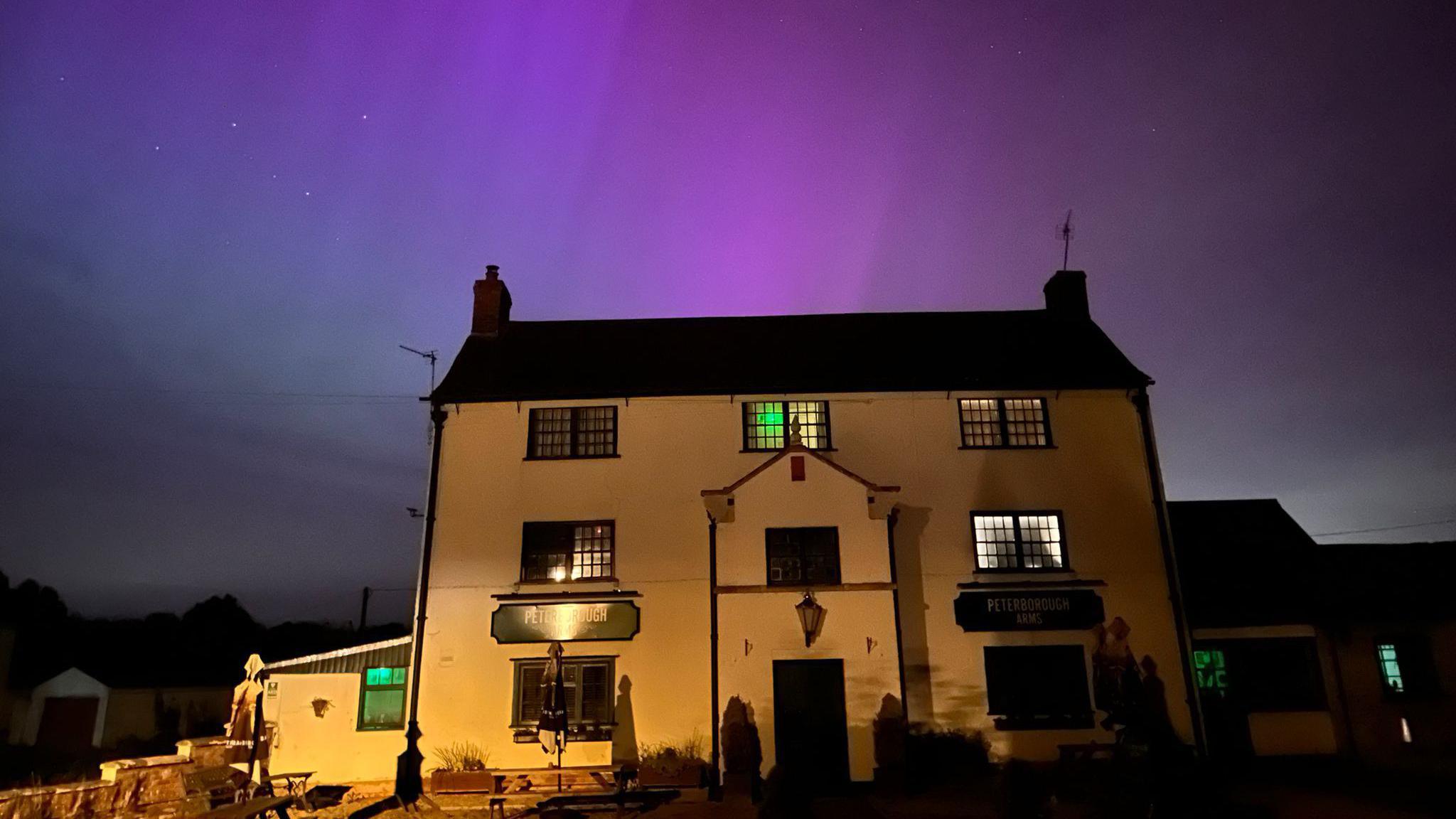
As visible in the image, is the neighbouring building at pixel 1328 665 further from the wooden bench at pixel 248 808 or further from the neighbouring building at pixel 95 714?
the neighbouring building at pixel 95 714

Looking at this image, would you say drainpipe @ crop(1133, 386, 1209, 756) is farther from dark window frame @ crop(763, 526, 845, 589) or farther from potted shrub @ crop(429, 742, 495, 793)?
potted shrub @ crop(429, 742, 495, 793)

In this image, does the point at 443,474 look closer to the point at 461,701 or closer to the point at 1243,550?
the point at 461,701

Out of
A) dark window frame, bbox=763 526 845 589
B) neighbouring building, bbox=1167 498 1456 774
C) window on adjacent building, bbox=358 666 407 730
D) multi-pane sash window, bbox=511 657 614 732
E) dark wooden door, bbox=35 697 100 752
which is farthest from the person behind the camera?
dark wooden door, bbox=35 697 100 752

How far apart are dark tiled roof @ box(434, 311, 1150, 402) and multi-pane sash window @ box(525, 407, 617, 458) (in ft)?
1.44

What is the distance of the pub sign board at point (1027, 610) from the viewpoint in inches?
714

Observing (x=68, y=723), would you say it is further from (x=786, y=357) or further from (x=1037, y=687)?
(x=1037, y=687)

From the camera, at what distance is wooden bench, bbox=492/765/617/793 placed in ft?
53.7

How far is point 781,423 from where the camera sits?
65.2ft

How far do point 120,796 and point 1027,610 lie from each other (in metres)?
16.6

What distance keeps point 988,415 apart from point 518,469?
424 inches

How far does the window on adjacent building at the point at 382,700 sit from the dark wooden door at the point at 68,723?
26698mm

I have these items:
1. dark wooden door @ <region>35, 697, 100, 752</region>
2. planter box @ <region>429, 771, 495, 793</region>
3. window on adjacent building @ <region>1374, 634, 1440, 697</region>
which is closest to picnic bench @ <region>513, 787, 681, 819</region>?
planter box @ <region>429, 771, 495, 793</region>

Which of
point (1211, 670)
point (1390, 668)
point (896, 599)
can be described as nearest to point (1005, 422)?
point (896, 599)

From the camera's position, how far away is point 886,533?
59.2 ft
